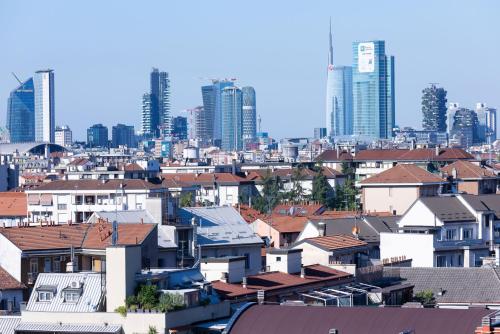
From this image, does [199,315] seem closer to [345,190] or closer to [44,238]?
[44,238]

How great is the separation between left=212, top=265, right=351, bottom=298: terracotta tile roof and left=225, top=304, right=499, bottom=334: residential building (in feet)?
20.0

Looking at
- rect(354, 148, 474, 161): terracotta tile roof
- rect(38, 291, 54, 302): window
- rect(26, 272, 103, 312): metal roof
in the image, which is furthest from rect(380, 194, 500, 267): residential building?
rect(354, 148, 474, 161): terracotta tile roof

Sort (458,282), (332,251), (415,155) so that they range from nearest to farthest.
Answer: (458,282) → (332,251) → (415,155)

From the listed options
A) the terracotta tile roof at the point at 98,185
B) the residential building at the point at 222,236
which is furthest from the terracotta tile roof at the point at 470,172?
the residential building at the point at 222,236

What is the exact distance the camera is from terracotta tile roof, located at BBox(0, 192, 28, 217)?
10306 cm

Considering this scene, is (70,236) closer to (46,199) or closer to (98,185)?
(98,185)

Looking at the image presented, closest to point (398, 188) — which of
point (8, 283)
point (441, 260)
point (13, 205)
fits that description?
point (13, 205)

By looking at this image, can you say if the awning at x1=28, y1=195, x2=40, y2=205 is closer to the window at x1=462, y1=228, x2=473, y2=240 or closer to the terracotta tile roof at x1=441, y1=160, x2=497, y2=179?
the terracotta tile roof at x1=441, y1=160, x2=497, y2=179

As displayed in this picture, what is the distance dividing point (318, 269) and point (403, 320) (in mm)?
15131

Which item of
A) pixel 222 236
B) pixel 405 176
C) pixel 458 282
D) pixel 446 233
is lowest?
pixel 458 282

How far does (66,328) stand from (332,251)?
19.3 metres

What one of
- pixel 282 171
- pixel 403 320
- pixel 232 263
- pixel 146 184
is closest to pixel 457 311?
pixel 403 320

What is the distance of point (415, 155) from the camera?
507ft

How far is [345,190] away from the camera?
13225 cm
